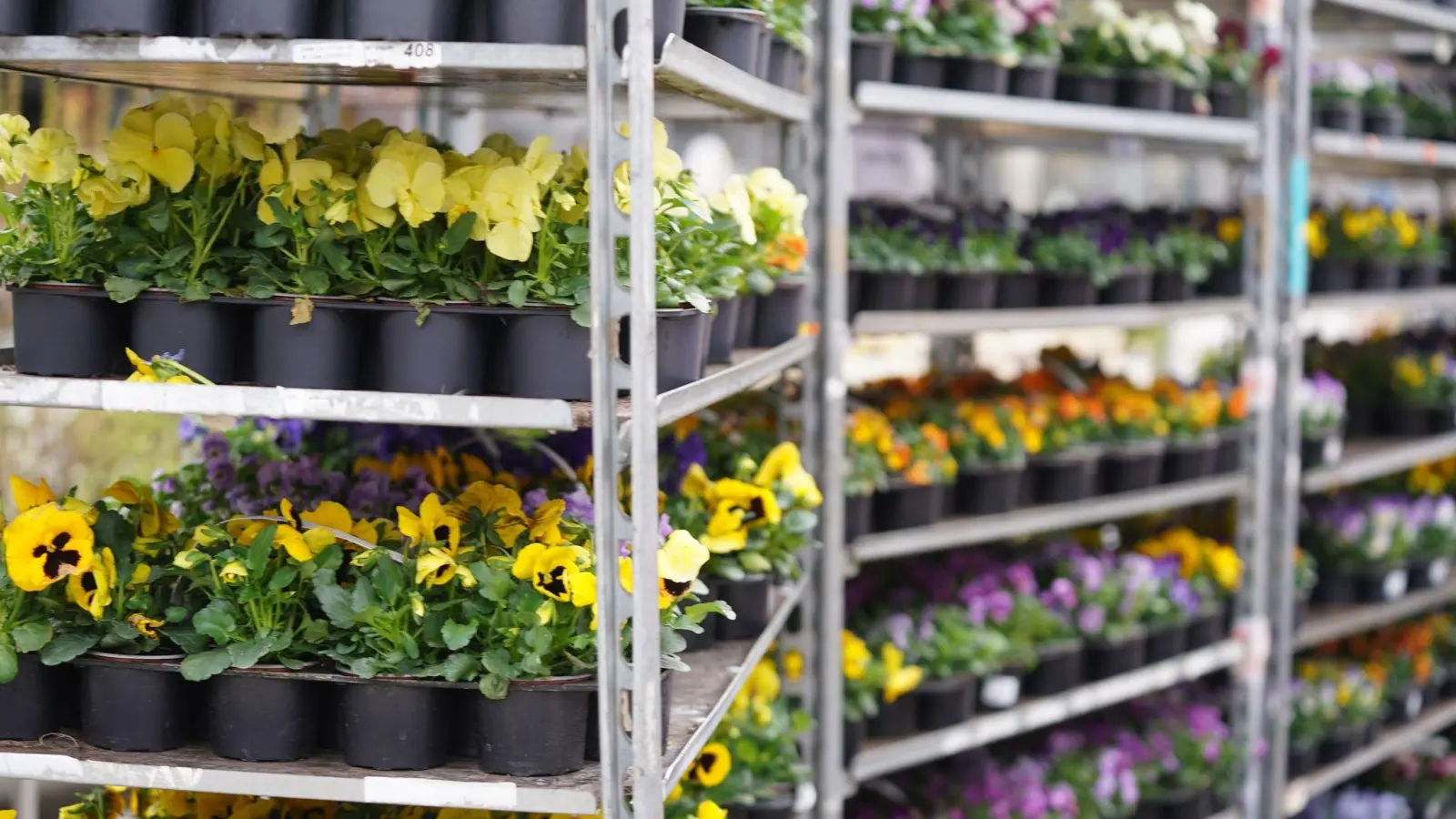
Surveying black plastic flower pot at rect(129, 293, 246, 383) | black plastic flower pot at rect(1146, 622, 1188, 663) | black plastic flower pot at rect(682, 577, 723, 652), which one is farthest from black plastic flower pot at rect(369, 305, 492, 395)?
black plastic flower pot at rect(1146, 622, 1188, 663)

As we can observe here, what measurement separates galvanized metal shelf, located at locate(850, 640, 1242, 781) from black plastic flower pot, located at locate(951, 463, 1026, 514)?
17.2 inches

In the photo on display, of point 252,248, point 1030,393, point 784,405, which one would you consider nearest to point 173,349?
point 252,248

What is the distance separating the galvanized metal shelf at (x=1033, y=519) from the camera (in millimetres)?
3111

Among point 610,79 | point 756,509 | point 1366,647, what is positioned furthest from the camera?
point 1366,647

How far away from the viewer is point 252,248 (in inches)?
79.1

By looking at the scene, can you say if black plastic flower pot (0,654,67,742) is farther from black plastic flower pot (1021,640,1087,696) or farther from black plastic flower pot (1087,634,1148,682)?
black plastic flower pot (1087,634,1148,682)

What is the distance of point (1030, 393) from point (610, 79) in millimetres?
2142

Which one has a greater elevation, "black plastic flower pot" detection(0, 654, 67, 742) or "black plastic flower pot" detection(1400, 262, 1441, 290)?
"black plastic flower pot" detection(1400, 262, 1441, 290)

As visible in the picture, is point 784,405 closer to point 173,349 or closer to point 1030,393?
point 1030,393

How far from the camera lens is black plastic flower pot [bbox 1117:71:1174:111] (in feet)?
11.6

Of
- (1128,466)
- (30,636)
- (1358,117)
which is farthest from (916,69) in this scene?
(30,636)

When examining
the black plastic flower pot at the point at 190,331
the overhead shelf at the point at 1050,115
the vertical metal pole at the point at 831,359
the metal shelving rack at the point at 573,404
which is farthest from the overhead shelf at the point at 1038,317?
the black plastic flower pot at the point at 190,331

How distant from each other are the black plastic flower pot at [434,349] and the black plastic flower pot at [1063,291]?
6.35 feet

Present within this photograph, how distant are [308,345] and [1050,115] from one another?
6.18 feet
